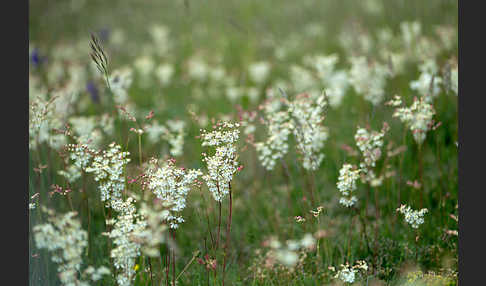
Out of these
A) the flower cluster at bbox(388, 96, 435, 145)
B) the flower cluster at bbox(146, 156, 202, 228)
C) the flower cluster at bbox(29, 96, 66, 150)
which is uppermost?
the flower cluster at bbox(29, 96, 66, 150)

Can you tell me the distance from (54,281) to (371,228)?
7.17ft

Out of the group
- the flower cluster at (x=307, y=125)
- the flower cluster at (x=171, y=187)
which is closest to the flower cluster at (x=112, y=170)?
the flower cluster at (x=171, y=187)

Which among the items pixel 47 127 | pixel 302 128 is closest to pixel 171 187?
pixel 302 128

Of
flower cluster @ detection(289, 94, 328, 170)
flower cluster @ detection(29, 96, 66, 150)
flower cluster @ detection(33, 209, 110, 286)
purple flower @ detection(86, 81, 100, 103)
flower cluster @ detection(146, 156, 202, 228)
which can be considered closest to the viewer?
flower cluster @ detection(33, 209, 110, 286)

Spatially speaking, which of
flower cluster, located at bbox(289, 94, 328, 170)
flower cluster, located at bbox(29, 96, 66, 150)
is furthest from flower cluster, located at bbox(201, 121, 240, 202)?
flower cluster, located at bbox(29, 96, 66, 150)

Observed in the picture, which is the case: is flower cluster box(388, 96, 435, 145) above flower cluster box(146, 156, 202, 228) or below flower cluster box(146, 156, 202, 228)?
above

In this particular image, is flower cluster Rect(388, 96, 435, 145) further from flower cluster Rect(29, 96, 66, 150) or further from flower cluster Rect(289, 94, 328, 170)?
flower cluster Rect(29, 96, 66, 150)

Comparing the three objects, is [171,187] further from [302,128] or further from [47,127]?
[47,127]

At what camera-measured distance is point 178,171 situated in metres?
2.31

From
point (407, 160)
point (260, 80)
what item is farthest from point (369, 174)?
point (260, 80)

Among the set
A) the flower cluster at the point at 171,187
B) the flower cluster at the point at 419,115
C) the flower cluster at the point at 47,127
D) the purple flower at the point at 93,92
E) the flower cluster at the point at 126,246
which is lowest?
the flower cluster at the point at 126,246

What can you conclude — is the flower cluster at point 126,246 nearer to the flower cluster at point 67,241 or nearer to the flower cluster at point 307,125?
the flower cluster at point 67,241

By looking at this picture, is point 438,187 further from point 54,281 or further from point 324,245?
point 54,281

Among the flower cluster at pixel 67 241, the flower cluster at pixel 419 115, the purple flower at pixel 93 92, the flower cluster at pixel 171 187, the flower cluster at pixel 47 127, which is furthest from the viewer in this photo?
the purple flower at pixel 93 92
